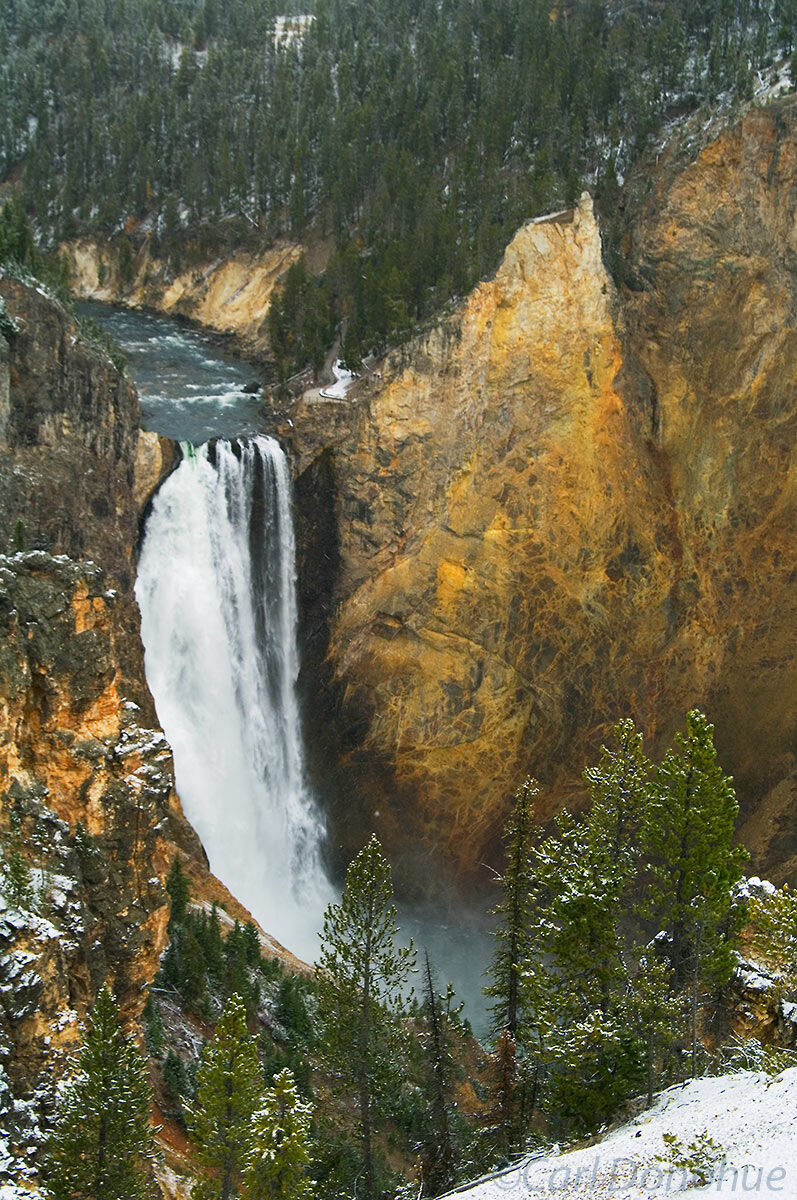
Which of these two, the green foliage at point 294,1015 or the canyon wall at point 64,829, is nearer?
the canyon wall at point 64,829

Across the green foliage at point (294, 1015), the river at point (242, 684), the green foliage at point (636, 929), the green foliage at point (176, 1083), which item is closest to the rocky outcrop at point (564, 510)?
the river at point (242, 684)

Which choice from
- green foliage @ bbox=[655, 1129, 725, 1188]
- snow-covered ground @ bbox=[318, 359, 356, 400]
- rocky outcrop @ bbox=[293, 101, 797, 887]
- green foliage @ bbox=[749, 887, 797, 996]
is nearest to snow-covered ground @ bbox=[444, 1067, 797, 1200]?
green foliage @ bbox=[655, 1129, 725, 1188]

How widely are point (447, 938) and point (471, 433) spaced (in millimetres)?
21041

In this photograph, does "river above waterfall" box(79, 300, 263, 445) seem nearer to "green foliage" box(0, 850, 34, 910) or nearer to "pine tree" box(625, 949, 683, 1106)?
"green foliage" box(0, 850, 34, 910)

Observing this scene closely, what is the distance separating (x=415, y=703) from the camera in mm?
48531

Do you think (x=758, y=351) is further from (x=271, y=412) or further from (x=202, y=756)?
(x=202, y=756)

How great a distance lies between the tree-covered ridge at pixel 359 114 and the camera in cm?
5606

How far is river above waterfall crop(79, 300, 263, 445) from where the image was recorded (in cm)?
5256

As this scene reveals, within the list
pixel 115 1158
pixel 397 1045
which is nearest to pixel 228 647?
pixel 397 1045

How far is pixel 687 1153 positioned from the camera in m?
17.4

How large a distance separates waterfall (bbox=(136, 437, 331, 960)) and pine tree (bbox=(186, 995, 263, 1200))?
78.9 ft

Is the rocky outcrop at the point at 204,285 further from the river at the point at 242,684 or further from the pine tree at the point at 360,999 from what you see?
the pine tree at the point at 360,999

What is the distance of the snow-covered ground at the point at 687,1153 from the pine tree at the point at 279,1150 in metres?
3.00

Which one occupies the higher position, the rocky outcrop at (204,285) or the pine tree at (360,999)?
the rocky outcrop at (204,285)
